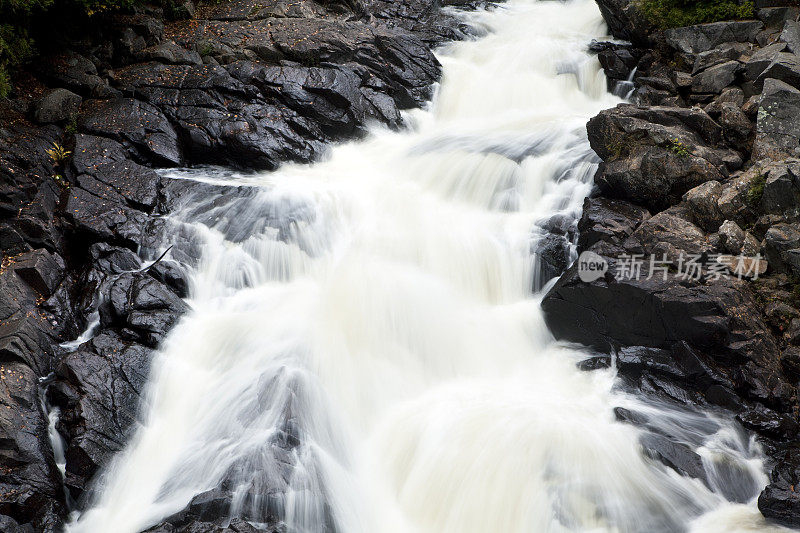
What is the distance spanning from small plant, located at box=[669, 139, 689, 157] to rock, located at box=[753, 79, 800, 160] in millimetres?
919

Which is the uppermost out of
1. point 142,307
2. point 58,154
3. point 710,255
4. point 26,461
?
point 58,154

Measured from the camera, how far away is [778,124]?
7875 millimetres

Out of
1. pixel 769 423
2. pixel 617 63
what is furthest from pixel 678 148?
pixel 617 63

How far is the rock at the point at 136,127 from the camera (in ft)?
31.3

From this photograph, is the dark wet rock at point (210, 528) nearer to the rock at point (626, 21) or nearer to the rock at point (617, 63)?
the rock at point (617, 63)

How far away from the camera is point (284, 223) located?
8.87 metres

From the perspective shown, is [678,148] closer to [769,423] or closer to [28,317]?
[769,423]

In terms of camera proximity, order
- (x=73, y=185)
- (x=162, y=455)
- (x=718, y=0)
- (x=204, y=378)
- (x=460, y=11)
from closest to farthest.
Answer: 1. (x=162, y=455)
2. (x=204, y=378)
3. (x=73, y=185)
4. (x=718, y=0)
5. (x=460, y=11)

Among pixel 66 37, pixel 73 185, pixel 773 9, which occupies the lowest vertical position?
pixel 73 185

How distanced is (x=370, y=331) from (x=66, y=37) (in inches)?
341

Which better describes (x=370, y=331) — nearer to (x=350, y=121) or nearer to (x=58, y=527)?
(x=58, y=527)

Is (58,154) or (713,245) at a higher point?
(58,154)

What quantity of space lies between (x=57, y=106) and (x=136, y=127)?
52.7 inches

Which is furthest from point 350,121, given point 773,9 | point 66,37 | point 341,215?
point 773,9
